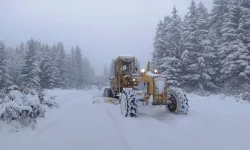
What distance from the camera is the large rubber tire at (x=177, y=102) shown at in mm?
10576

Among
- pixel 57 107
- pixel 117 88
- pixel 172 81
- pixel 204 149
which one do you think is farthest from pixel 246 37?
pixel 204 149

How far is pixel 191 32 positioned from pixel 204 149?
23732 mm

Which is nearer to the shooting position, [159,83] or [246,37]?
[159,83]

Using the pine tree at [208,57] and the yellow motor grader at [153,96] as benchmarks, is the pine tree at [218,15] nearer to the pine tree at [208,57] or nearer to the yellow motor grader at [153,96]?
the pine tree at [208,57]

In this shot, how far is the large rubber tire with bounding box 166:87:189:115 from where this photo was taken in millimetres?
10576

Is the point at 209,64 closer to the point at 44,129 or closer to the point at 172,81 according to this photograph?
the point at 172,81

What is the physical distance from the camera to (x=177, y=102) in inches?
429

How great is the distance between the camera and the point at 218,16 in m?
32.4

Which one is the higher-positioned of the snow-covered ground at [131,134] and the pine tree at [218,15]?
the pine tree at [218,15]

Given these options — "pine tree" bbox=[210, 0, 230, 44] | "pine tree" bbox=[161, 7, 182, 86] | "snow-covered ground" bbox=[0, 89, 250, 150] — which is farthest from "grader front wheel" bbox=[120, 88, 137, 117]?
"pine tree" bbox=[210, 0, 230, 44]

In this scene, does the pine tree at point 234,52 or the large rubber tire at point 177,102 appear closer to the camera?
the large rubber tire at point 177,102

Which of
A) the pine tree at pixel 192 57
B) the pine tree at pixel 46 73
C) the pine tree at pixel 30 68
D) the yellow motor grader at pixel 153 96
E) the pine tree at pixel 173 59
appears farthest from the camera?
the pine tree at pixel 46 73

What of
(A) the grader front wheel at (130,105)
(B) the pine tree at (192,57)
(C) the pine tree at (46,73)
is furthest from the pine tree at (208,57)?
(C) the pine tree at (46,73)

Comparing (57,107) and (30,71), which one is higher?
(30,71)
